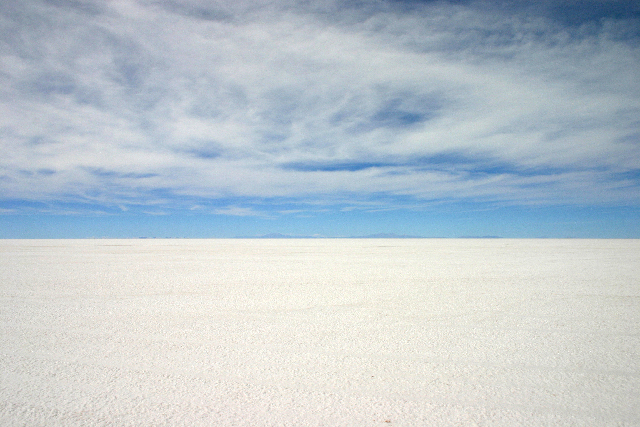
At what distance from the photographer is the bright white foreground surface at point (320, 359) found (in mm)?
2643

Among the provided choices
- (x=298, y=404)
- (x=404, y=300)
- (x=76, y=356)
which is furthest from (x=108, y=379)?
(x=404, y=300)

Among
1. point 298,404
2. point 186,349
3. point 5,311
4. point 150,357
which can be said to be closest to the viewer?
point 298,404

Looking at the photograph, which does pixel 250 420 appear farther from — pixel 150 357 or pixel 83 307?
pixel 83 307

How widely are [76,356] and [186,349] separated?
1.09 meters

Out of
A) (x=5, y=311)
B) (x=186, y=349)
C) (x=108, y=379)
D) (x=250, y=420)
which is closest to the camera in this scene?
(x=250, y=420)

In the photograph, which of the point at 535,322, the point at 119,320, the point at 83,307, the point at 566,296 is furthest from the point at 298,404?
the point at 566,296

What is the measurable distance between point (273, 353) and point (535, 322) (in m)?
3.79

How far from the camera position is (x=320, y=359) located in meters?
3.65

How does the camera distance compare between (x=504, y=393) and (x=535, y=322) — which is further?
(x=535, y=322)

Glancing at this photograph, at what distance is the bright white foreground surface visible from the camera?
264 cm

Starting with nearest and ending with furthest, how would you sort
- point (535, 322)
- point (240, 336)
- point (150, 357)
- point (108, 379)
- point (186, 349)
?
1. point (108, 379)
2. point (150, 357)
3. point (186, 349)
4. point (240, 336)
5. point (535, 322)

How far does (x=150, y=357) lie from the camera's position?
369 cm

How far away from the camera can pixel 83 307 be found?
600 cm

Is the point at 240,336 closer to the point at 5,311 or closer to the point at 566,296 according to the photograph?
the point at 5,311
